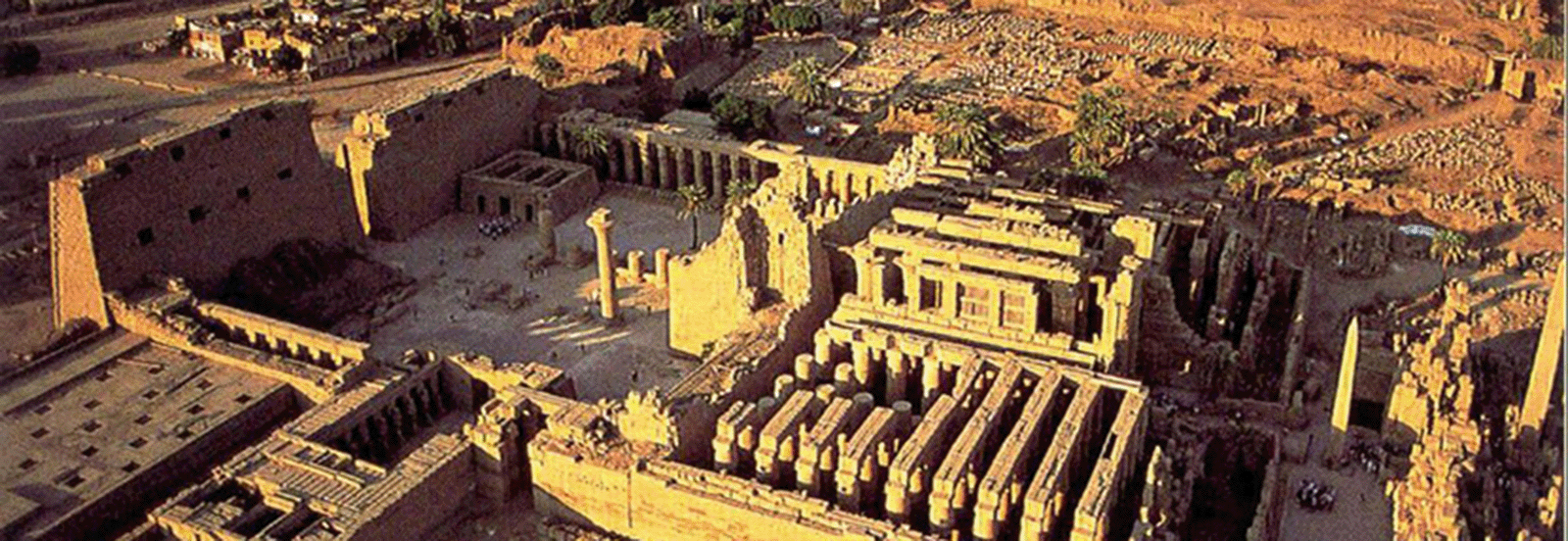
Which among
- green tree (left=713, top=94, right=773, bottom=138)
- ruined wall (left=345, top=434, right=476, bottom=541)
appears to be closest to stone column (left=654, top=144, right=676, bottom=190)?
green tree (left=713, top=94, right=773, bottom=138)

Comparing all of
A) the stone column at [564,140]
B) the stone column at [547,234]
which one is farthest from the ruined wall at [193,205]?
the stone column at [564,140]

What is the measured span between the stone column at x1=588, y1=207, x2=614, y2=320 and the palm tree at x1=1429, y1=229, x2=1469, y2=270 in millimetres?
41524

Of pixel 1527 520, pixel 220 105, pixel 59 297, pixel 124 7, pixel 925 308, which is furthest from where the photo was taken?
pixel 124 7

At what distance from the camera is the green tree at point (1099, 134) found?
8475 cm

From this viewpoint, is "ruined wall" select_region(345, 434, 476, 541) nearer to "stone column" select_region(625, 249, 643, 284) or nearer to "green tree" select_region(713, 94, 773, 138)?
"stone column" select_region(625, 249, 643, 284)

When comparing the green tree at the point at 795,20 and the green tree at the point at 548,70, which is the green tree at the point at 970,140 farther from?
the green tree at the point at 795,20

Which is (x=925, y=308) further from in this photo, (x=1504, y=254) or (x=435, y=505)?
(x=1504, y=254)

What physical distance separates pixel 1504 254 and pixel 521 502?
5205cm

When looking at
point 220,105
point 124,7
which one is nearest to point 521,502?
point 220,105

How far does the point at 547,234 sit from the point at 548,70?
96.3 ft

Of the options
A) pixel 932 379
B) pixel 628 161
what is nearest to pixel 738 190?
pixel 628 161

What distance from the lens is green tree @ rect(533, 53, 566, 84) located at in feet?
321

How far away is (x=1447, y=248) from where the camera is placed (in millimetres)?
70938

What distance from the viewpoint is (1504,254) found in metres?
72.6
